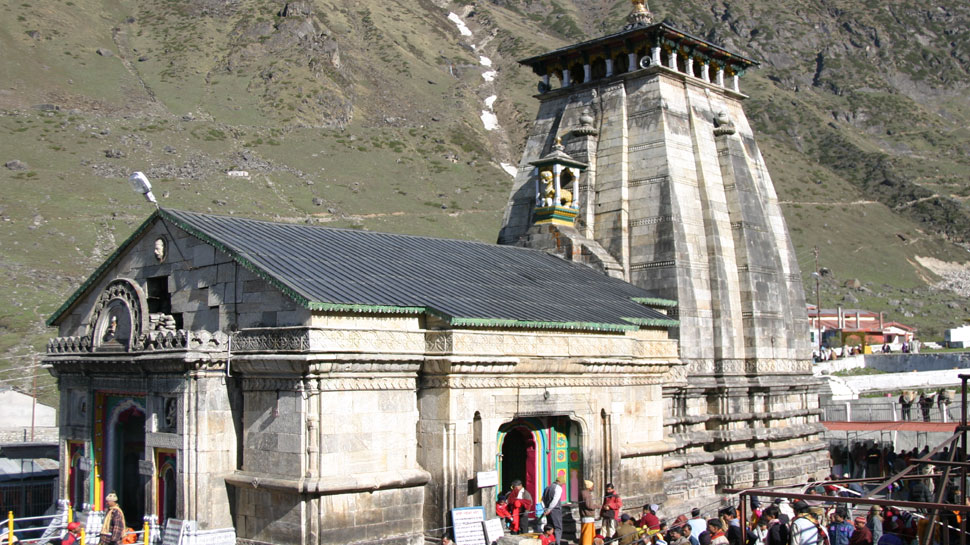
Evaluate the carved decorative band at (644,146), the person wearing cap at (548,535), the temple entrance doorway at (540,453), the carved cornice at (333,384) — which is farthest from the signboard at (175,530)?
the carved decorative band at (644,146)

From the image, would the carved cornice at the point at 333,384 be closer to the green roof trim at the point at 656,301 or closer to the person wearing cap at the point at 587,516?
the person wearing cap at the point at 587,516

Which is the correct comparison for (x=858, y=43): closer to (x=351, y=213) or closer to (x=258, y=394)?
(x=351, y=213)

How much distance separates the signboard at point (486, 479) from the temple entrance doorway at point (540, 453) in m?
1.44

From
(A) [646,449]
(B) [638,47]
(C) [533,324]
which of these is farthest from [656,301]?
(B) [638,47]

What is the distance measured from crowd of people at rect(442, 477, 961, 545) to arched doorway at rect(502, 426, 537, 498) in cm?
61

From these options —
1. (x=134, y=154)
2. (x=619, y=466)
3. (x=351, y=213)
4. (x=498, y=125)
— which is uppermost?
(x=498, y=125)

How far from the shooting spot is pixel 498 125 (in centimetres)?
17225

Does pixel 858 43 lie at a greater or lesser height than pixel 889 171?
greater

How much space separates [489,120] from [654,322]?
150964 mm

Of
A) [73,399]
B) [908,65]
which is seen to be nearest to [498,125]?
[908,65]

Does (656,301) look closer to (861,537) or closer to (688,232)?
(688,232)

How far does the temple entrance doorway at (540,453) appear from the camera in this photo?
22562 millimetres

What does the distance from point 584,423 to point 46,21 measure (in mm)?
134583

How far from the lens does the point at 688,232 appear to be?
94.3 ft
